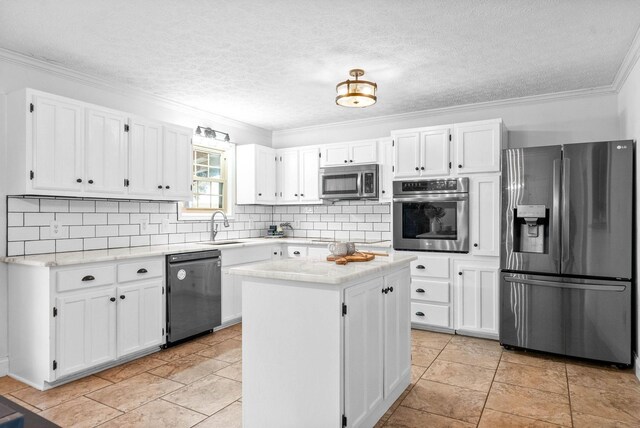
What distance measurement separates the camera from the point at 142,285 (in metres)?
3.54

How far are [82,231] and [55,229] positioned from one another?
23cm

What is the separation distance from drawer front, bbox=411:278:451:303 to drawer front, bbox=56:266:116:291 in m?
2.96

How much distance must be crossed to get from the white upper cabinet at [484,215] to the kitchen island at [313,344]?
2.03 metres

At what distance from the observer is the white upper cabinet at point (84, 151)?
309 centimetres

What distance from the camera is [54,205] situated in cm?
349

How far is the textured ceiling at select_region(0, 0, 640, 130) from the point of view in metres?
A: 2.55

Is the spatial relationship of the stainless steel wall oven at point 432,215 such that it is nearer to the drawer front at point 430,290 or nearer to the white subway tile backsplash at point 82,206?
the drawer front at point 430,290

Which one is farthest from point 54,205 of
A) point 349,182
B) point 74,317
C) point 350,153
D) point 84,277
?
point 350,153

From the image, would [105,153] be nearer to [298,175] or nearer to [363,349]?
[298,175]

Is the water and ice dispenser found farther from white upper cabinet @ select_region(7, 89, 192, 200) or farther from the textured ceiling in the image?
white upper cabinet @ select_region(7, 89, 192, 200)

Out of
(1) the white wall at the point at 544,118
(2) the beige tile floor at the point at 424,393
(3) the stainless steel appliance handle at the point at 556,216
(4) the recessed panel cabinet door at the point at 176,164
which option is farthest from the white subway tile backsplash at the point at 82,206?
(3) the stainless steel appliance handle at the point at 556,216

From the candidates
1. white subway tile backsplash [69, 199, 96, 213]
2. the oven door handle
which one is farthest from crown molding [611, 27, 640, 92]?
white subway tile backsplash [69, 199, 96, 213]

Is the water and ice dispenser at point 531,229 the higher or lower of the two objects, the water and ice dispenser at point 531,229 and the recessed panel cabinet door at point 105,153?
the lower

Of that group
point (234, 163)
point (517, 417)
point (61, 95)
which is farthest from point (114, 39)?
point (517, 417)
